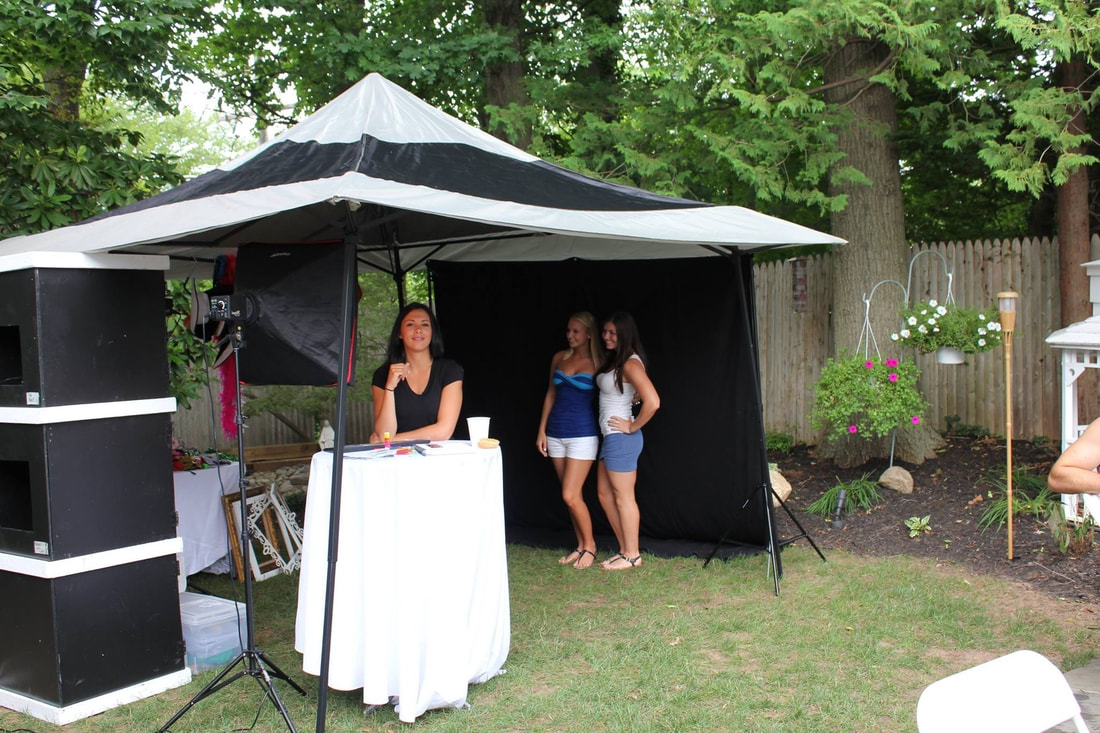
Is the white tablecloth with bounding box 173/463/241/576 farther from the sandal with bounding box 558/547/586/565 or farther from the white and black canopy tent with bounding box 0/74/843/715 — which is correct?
the sandal with bounding box 558/547/586/565

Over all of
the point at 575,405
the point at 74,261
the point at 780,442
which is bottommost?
the point at 780,442

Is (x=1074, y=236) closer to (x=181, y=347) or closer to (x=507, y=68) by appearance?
(x=507, y=68)

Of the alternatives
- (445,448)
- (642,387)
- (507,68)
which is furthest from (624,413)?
(507,68)

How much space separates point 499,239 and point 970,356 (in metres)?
3.87

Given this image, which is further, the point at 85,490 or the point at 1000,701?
the point at 85,490

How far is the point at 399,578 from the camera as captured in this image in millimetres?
3271

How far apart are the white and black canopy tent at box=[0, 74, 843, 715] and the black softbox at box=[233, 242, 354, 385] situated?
180mm

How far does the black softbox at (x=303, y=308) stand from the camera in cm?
355

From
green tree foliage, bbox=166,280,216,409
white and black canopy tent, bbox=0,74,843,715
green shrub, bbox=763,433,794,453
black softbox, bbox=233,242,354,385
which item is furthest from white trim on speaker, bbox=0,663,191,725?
green shrub, bbox=763,433,794,453

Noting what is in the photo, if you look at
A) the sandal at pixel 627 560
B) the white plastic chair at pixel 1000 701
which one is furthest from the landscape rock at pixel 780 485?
the white plastic chair at pixel 1000 701

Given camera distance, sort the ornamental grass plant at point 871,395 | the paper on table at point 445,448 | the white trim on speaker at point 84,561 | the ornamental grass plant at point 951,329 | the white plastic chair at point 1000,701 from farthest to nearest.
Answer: the ornamental grass plant at point 871,395, the ornamental grass plant at point 951,329, the paper on table at point 445,448, the white trim on speaker at point 84,561, the white plastic chair at point 1000,701

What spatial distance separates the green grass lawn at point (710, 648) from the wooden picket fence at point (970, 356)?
234 centimetres

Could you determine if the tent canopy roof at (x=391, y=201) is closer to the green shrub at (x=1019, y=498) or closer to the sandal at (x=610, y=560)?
the sandal at (x=610, y=560)

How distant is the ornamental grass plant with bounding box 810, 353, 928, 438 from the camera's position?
6207 millimetres
